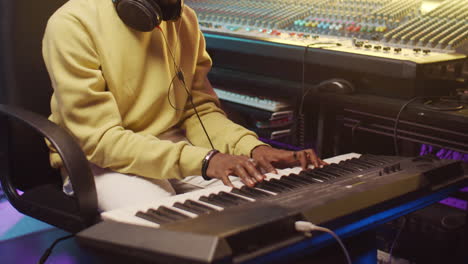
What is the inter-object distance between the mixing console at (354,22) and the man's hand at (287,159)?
1.69 ft

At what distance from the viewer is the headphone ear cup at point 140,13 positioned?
138 cm

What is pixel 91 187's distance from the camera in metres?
1.26

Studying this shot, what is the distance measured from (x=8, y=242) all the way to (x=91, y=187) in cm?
106

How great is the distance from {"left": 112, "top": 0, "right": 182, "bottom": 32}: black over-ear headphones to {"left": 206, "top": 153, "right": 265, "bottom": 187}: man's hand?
384 mm

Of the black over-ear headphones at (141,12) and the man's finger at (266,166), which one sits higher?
the black over-ear headphones at (141,12)

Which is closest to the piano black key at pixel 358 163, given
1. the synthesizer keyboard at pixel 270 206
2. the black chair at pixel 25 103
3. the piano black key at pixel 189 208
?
the synthesizer keyboard at pixel 270 206

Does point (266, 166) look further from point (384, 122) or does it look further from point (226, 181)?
point (384, 122)

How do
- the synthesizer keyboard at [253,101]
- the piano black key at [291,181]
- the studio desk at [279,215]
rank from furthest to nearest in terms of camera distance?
the synthesizer keyboard at [253,101] < the piano black key at [291,181] < the studio desk at [279,215]

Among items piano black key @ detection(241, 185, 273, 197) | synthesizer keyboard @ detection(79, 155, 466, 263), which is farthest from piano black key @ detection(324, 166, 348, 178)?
piano black key @ detection(241, 185, 273, 197)

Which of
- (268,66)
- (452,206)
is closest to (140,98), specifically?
(268,66)

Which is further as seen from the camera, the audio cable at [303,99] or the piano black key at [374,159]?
the audio cable at [303,99]

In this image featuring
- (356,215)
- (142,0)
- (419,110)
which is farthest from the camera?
A: (419,110)

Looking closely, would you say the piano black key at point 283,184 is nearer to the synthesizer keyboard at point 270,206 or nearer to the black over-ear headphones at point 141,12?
the synthesizer keyboard at point 270,206

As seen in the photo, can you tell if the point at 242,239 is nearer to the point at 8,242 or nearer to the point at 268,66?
the point at 268,66
